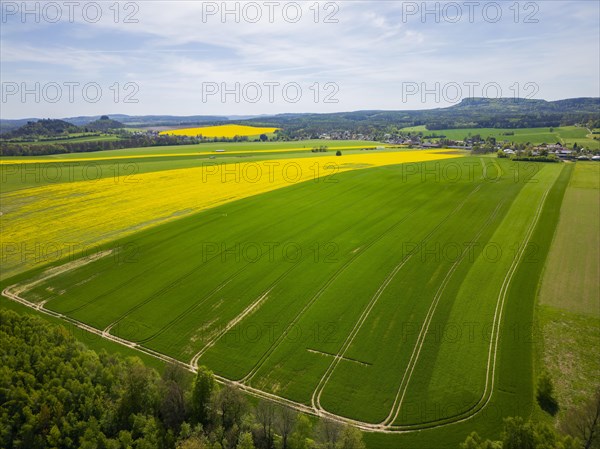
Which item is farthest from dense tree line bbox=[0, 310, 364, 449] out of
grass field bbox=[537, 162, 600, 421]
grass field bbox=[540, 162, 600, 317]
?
grass field bbox=[540, 162, 600, 317]

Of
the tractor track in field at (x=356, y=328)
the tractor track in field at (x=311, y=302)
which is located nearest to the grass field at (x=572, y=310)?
the tractor track in field at (x=356, y=328)

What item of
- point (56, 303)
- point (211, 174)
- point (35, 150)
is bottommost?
point (56, 303)

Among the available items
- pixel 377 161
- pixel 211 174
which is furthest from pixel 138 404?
pixel 377 161

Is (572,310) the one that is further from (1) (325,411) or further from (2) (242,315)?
(2) (242,315)

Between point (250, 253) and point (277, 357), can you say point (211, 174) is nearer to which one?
point (250, 253)

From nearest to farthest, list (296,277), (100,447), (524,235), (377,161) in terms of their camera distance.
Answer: (100,447)
(296,277)
(524,235)
(377,161)

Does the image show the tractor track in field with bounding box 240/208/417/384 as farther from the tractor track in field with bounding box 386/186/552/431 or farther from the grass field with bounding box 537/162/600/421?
the grass field with bounding box 537/162/600/421
